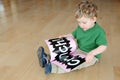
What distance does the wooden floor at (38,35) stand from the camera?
1.20 m

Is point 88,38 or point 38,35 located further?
point 38,35

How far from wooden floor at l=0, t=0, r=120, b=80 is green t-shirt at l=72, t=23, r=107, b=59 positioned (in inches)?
5.4

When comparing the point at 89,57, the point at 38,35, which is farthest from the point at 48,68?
the point at 38,35

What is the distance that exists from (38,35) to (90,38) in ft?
2.27

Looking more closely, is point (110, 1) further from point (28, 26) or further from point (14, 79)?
point (14, 79)

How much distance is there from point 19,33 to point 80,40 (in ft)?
2.52

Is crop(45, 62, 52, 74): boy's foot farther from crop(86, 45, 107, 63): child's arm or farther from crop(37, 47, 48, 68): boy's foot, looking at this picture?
crop(86, 45, 107, 63): child's arm

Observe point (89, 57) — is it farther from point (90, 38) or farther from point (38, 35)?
point (38, 35)

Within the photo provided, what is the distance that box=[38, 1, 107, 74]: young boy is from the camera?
1.14 meters

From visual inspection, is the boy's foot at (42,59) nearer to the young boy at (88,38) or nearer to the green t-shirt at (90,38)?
the young boy at (88,38)

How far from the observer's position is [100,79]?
45.0 inches

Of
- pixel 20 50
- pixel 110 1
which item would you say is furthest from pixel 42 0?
pixel 20 50

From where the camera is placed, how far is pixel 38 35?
1803 mm

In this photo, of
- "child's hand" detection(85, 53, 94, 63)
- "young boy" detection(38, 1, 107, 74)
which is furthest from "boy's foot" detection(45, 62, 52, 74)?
"child's hand" detection(85, 53, 94, 63)
